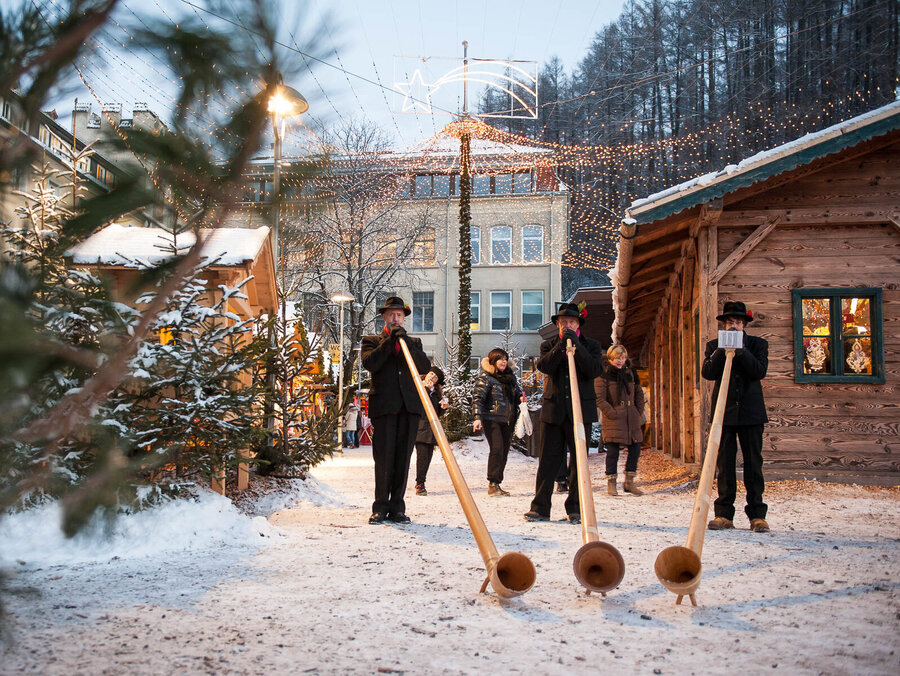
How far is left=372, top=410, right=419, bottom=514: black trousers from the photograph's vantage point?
6660 mm

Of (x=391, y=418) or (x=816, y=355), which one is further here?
(x=816, y=355)

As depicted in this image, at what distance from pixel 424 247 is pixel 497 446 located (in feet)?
87.1

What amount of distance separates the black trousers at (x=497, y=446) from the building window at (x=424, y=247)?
892 inches

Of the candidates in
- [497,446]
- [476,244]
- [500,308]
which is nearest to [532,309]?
[500,308]

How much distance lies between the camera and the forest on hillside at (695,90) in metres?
26.0

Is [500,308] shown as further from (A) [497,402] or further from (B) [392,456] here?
(B) [392,456]

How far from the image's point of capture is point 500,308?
123 feet

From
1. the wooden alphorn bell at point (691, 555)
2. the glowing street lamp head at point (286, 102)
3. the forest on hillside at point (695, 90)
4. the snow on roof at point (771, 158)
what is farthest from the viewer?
the forest on hillside at point (695, 90)

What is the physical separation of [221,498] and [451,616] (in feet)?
10.5

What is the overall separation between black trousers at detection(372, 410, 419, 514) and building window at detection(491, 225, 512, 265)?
31.0 m

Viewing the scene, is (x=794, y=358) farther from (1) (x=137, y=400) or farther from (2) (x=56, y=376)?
(2) (x=56, y=376)

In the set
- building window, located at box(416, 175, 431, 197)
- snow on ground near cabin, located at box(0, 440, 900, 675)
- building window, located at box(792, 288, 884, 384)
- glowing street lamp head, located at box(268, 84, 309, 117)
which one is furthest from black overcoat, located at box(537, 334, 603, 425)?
building window, located at box(416, 175, 431, 197)

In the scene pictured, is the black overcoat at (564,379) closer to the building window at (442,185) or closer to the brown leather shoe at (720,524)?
the brown leather shoe at (720,524)

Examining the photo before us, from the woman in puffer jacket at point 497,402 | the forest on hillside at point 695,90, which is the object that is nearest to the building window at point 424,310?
the forest on hillside at point 695,90
